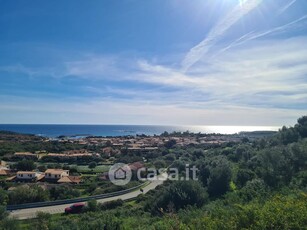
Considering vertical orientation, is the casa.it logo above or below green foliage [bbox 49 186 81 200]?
above

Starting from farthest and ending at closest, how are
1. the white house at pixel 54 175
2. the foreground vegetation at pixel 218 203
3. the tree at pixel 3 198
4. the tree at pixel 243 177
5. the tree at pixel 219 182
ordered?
1. the white house at pixel 54 175
2. the tree at pixel 243 177
3. the tree at pixel 219 182
4. the tree at pixel 3 198
5. the foreground vegetation at pixel 218 203

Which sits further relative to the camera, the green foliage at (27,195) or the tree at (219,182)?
the tree at (219,182)

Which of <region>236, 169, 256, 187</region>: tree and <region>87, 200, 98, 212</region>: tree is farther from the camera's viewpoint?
<region>236, 169, 256, 187</region>: tree

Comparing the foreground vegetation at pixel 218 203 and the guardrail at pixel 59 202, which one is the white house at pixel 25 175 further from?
the foreground vegetation at pixel 218 203

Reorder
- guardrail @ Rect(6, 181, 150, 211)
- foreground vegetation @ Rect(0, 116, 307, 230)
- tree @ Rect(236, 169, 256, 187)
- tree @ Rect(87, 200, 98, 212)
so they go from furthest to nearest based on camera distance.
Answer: tree @ Rect(236, 169, 256, 187) → guardrail @ Rect(6, 181, 150, 211) → tree @ Rect(87, 200, 98, 212) → foreground vegetation @ Rect(0, 116, 307, 230)

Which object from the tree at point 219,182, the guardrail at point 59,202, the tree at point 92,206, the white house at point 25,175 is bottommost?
the guardrail at point 59,202

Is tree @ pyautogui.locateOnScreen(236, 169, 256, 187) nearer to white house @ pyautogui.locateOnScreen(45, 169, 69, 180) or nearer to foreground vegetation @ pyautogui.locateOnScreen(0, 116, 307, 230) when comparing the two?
Answer: foreground vegetation @ pyautogui.locateOnScreen(0, 116, 307, 230)

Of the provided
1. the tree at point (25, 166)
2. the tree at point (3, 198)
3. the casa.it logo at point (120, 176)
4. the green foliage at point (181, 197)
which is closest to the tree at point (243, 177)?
the green foliage at point (181, 197)

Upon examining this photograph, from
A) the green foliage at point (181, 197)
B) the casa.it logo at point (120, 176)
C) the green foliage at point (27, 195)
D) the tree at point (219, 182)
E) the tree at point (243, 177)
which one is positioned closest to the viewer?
the green foliage at point (181, 197)

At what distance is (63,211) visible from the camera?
20906 mm

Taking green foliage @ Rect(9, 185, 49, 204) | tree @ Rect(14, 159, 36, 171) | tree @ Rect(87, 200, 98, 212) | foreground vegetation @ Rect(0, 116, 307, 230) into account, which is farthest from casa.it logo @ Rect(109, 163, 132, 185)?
tree @ Rect(14, 159, 36, 171)

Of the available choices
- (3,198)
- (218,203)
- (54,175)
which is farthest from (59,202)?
(218,203)

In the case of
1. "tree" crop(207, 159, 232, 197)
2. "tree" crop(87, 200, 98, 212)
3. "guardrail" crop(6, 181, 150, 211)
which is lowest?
"guardrail" crop(6, 181, 150, 211)

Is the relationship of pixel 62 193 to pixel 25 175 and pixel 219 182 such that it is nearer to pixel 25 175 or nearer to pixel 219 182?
pixel 25 175
